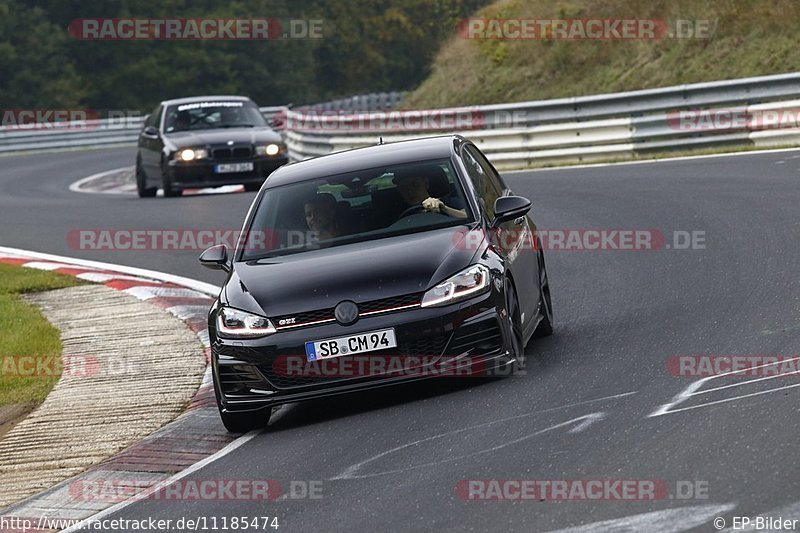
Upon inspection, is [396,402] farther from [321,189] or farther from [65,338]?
[65,338]

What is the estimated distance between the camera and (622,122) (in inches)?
912

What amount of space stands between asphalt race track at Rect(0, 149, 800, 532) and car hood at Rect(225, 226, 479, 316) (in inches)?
26.7

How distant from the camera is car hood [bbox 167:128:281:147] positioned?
24562 mm

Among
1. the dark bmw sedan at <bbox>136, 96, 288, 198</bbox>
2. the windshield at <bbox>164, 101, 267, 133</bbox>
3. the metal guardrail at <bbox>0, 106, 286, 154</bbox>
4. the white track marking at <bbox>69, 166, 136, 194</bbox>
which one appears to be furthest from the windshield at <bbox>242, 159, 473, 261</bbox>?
the metal guardrail at <bbox>0, 106, 286, 154</bbox>

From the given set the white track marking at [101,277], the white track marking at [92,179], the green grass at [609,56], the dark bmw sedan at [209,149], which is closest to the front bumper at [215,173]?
the dark bmw sedan at [209,149]

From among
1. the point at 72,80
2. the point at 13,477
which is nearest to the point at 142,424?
the point at 13,477

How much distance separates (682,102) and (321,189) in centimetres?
1410

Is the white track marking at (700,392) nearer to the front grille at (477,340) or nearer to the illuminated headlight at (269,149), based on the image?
the front grille at (477,340)

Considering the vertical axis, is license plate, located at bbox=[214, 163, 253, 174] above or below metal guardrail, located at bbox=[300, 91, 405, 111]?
above

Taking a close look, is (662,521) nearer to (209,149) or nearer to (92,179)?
(209,149)

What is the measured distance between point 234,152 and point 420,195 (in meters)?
15.0

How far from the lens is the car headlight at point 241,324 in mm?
8711

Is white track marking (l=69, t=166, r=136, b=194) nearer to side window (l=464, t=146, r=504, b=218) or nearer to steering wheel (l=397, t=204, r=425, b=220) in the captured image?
side window (l=464, t=146, r=504, b=218)

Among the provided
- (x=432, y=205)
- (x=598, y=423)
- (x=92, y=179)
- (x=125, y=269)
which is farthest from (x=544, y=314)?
(x=92, y=179)
